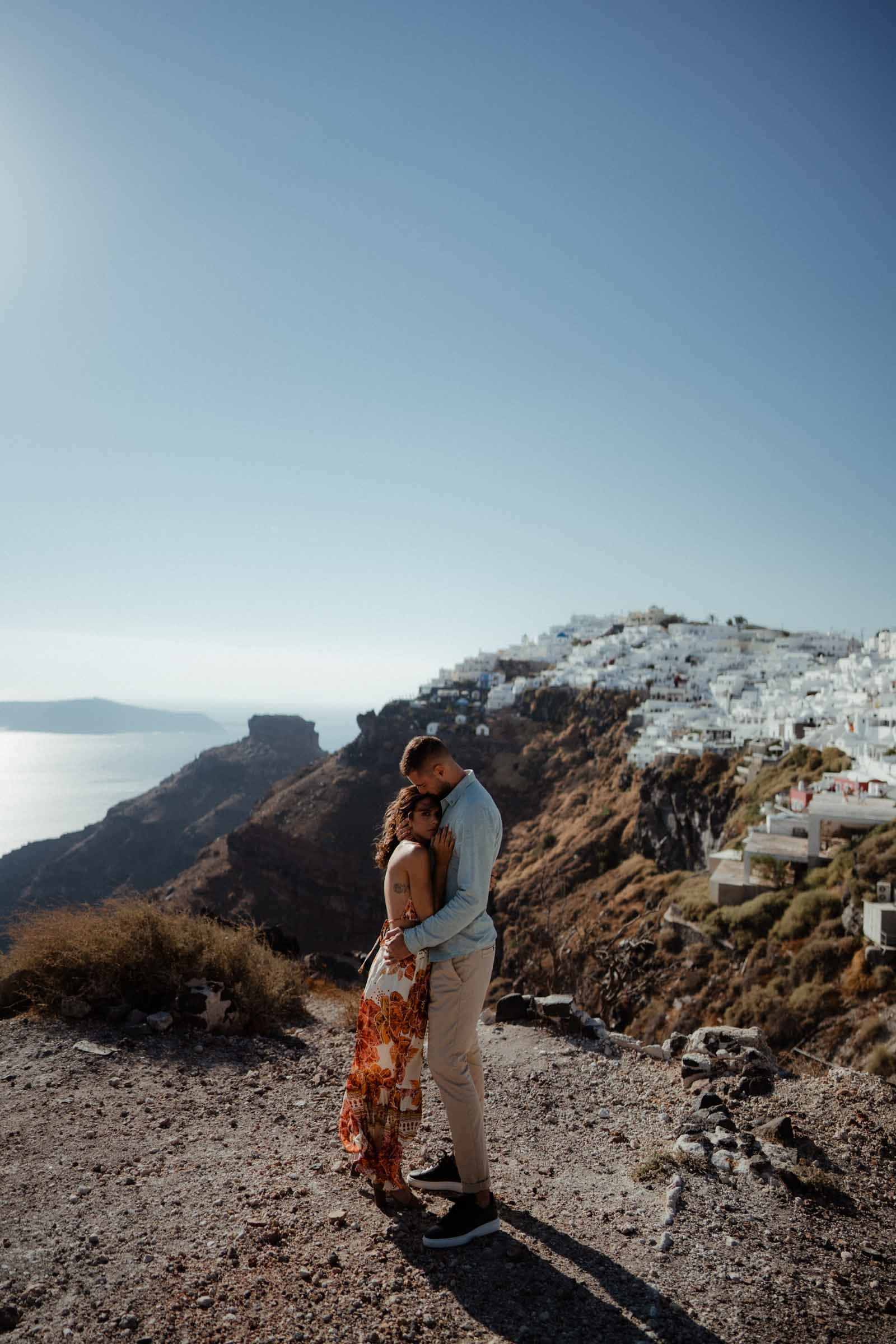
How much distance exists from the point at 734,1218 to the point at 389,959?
2017 mm

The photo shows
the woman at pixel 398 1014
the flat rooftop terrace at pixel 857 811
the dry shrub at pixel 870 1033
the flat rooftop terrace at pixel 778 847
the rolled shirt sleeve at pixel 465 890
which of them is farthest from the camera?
the flat rooftop terrace at pixel 778 847

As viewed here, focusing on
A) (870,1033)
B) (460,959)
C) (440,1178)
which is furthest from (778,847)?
(460,959)

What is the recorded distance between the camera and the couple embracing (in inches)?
112

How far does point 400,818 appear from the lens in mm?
3023

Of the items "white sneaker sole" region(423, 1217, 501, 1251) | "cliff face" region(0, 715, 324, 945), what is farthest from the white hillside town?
"cliff face" region(0, 715, 324, 945)

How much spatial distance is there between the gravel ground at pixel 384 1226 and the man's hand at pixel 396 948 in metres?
1.10

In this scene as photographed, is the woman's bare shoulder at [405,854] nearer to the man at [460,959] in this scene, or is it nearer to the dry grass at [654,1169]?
the man at [460,959]

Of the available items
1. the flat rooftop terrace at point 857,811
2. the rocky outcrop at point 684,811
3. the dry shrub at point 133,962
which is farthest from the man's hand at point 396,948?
the rocky outcrop at point 684,811

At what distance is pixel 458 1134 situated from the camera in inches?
115

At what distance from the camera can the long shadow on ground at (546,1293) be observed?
2.48 meters

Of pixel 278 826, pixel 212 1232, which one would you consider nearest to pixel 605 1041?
pixel 212 1232

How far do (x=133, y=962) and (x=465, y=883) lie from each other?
15.0 ft

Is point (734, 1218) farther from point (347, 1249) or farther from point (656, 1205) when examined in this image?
point (347, 1249)

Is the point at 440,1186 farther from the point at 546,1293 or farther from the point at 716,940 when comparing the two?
the point at 716,940
